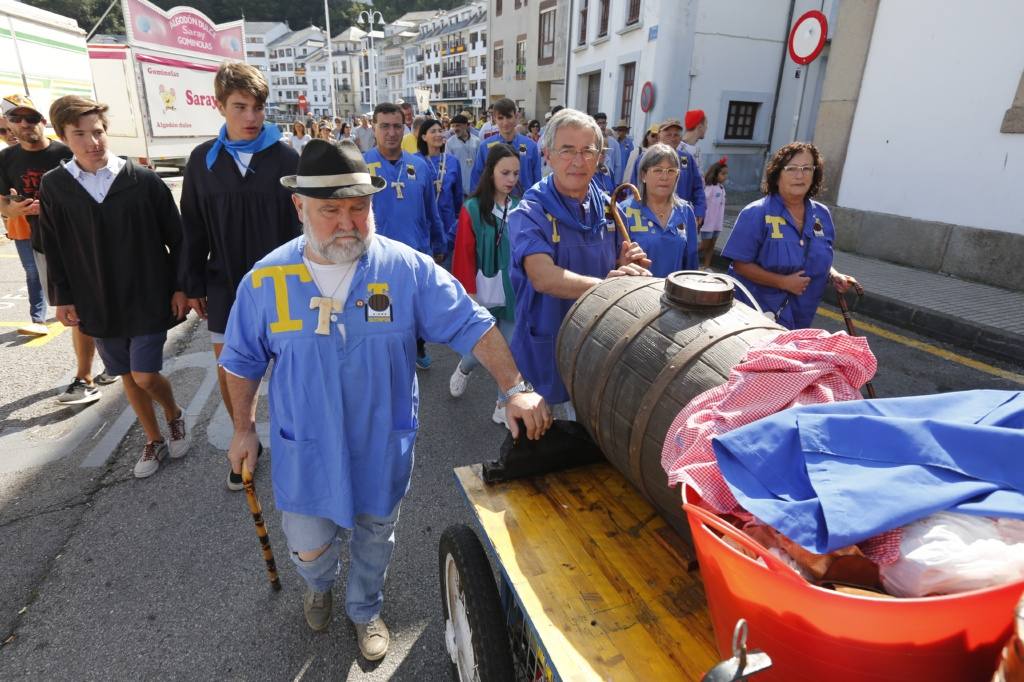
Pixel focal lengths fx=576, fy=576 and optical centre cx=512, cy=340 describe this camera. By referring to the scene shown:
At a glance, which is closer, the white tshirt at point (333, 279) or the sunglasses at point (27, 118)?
the white tshirt at point (333, 279)

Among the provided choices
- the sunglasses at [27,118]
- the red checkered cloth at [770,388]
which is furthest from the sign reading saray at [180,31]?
the red checkered cloth at [770,388]

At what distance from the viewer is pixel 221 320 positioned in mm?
3592

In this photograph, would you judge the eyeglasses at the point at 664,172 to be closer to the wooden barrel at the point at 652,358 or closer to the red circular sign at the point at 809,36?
the wooden barrel at the point at 652,358

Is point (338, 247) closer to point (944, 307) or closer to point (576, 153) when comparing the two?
point (576, 153)

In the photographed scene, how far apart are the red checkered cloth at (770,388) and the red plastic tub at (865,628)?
0.89ft

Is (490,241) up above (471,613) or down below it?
above

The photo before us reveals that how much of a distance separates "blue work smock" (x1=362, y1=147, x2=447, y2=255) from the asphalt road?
1405 mm

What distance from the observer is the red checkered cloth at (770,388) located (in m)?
1.39

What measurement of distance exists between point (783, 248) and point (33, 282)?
717 cm

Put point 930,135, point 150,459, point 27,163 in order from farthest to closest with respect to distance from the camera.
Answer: point 930,135
point 27,163
point 150,459

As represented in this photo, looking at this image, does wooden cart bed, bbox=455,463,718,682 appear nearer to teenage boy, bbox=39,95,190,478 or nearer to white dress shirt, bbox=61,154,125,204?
teenage boy, bbox=39,95,190,478

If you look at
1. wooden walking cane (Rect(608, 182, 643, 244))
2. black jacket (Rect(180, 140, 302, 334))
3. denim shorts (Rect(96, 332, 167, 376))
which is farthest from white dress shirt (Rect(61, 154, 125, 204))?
wooden walking cane (Rect(608, 182, 643, 244))

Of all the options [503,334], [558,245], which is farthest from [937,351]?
[558,245]

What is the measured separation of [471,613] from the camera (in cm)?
192
